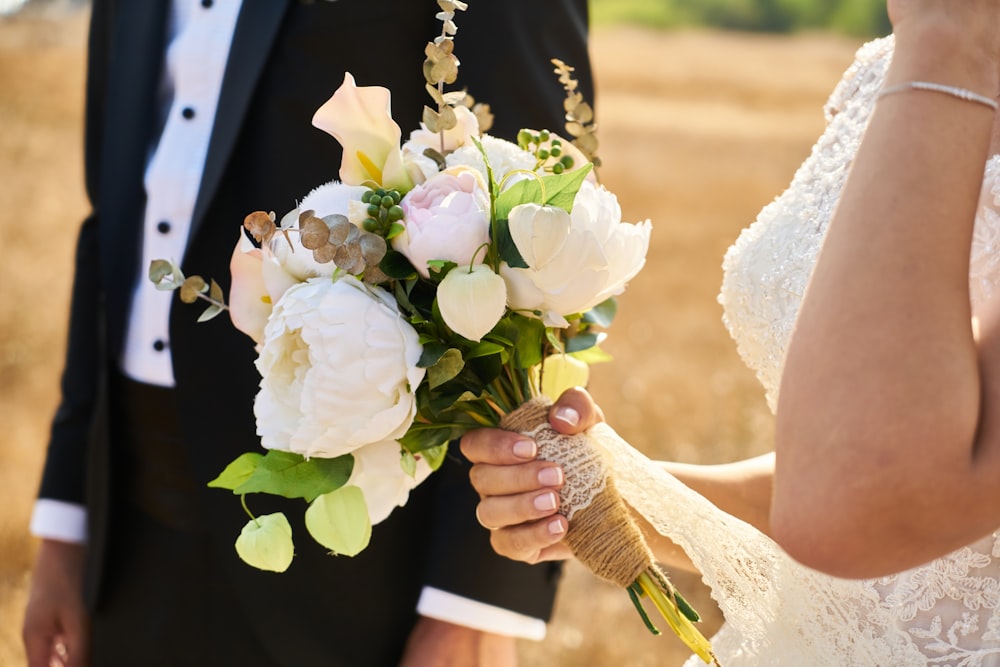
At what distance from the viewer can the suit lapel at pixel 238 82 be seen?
1.77 m

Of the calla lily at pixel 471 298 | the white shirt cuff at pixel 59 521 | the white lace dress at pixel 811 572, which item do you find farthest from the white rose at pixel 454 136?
the white shirt cuff at pixel 59 521

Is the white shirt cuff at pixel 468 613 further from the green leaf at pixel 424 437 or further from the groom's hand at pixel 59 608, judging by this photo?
the groom's hand at pixel 59 608

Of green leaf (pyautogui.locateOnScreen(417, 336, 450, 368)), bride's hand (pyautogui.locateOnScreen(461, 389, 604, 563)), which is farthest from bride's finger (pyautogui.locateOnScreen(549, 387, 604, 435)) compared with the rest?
green leaf (pyautogui.locateOnScreen(417, 336, 450, 368))

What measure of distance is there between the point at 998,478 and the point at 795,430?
19 cm

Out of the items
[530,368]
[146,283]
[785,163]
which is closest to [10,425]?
[146,283]

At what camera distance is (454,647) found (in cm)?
180

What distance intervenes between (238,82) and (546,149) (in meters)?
0.73

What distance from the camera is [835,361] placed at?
0.93 meters

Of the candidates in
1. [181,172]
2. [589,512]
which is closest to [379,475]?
[589,512]

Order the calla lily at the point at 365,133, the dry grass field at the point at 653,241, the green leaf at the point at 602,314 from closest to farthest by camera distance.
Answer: the calla lily at the point at 365,133, the green leaf at the point at 602,314, the dry grass field at the point at 653,241

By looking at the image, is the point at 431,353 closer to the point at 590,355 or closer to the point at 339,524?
the point at 339,524

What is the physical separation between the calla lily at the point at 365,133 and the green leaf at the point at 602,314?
0.35 metres

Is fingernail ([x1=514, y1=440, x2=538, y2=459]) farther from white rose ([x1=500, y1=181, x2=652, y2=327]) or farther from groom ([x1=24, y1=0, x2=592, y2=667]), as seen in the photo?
groom ([x1=24, y1=0, x2=592, y2=667])

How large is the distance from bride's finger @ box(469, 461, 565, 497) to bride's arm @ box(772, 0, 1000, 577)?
1.28 feet
